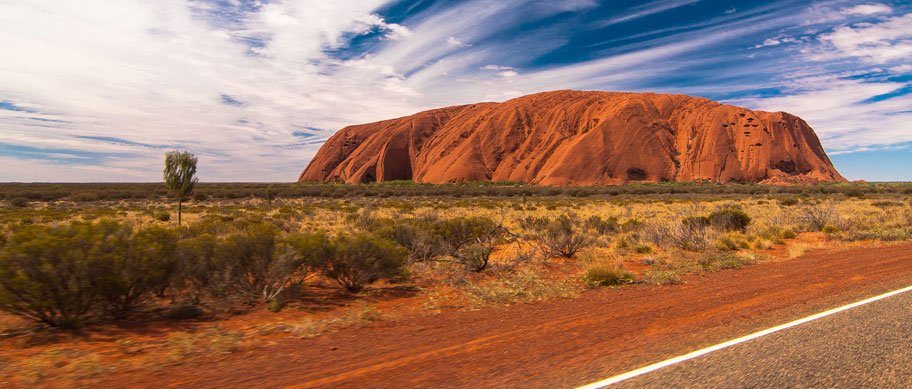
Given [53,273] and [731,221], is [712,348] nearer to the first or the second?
[53,273]

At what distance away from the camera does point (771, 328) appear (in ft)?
18.3

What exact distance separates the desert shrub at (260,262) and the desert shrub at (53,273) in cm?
165

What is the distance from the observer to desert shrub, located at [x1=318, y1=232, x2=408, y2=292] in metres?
8.42

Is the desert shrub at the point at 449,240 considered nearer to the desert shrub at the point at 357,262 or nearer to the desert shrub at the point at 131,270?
the desert shrub at the point at 357,262

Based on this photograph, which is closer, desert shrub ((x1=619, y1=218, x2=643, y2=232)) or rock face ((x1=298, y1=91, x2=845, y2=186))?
desert shrub ((x1=619, y1=218, x2=643, y2=232))

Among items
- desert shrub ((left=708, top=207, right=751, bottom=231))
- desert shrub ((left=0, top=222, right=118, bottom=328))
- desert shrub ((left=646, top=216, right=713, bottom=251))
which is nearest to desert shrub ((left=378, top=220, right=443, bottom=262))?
desert shrub ((left=0, top=222, right=118, bottom=328))

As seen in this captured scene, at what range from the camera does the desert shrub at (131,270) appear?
6.17 m

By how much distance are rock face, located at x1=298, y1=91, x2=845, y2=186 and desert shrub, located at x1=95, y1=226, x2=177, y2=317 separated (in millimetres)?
79738

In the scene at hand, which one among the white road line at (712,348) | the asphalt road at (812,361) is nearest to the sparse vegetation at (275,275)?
the white road line at (712,348)

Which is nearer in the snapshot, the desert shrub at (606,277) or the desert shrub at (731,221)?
the desert shrub at (606,277)

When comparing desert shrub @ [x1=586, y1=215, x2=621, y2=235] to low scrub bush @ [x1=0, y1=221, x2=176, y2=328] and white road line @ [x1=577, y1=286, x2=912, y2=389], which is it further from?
low scrub bush @ [x1=0, y1=221, x2=176, y2=328]

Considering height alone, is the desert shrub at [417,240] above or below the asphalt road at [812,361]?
above

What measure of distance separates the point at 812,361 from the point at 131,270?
829 cm

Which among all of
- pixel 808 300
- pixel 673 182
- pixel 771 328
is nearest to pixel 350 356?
pixel 771 328
